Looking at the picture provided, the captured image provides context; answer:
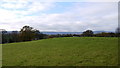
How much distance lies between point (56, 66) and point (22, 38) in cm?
3114

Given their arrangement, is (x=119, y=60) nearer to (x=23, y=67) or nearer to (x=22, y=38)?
(x=23, y=67)

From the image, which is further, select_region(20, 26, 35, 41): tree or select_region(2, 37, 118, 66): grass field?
select_region(20, 26, 35, 41): tree

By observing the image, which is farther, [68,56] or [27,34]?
[27,34]

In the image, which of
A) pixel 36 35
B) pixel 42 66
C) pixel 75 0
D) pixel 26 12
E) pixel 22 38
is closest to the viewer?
pixel 42 66

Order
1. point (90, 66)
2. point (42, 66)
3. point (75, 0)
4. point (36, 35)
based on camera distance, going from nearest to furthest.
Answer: point (90, 66), point (42, 66), point (75, 0), point (36, 35)

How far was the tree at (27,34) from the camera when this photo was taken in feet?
116

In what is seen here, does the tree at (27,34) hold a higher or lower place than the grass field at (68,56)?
higher

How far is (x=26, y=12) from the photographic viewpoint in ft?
43.5

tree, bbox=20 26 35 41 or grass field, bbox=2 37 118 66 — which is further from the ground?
tree, bbox=20 26 35 41

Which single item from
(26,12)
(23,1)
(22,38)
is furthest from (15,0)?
(22,38)

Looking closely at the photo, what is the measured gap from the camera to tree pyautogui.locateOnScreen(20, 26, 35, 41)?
35.5 meters

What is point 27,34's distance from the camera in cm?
3653

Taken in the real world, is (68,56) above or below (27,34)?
below

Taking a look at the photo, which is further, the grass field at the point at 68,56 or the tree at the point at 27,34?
the tree at the point at 27,34
